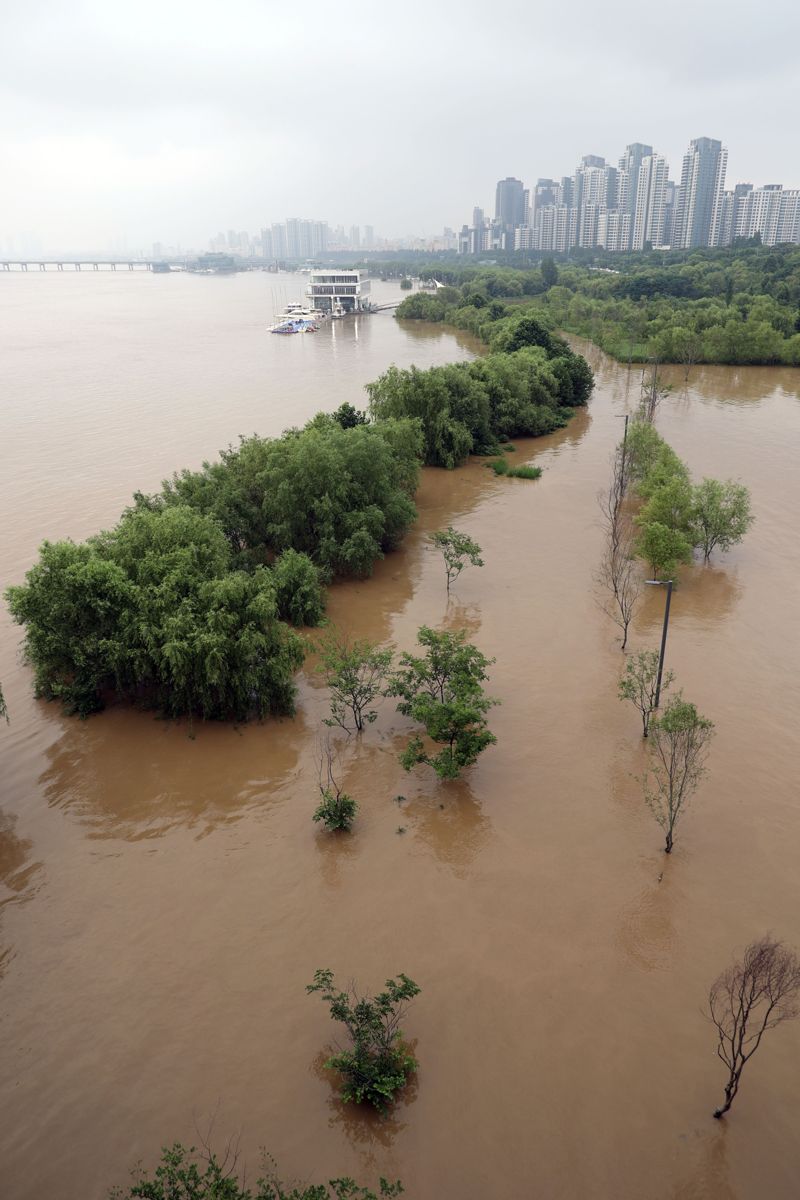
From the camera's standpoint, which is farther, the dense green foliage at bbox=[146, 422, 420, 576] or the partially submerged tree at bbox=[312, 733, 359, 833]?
the dense green foliage at bbox=[146, 422, 420, 576]

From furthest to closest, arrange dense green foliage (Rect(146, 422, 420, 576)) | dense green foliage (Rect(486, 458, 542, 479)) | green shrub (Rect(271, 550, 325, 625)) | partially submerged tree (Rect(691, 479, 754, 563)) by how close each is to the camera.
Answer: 1. dense green foliage (Rect(486, 458, 542, 479))
2. partially submerged tree (Rect(691, 479, 754, 563))
3. dense green foliage (Rect(146, 422, 420, 576))
4. green shrub (Rect(271, 550, 325, 625))

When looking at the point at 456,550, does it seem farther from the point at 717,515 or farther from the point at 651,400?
the point at 651,400

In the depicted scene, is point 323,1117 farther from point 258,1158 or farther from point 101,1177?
point 101,1177

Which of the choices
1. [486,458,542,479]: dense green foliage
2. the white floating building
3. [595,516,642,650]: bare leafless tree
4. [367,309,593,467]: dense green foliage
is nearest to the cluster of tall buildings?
the white floating building

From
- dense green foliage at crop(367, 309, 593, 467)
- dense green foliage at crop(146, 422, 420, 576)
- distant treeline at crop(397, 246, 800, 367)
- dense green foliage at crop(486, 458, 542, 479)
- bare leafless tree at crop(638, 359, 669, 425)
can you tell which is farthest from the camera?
distant treeline at crop(397, 246, 800, 367)

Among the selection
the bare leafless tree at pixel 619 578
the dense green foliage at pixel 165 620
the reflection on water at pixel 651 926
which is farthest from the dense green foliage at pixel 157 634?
the bare leafless tree at pixel 619 578

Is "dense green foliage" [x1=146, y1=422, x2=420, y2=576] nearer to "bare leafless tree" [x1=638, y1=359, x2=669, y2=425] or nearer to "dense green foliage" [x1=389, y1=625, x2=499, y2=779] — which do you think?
"dense green foliage" [x1=389, y1=625, x2=499, y2=779]

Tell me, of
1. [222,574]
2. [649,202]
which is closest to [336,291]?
[222,574]

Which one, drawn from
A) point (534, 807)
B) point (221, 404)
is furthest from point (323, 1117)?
point (221, 404)
